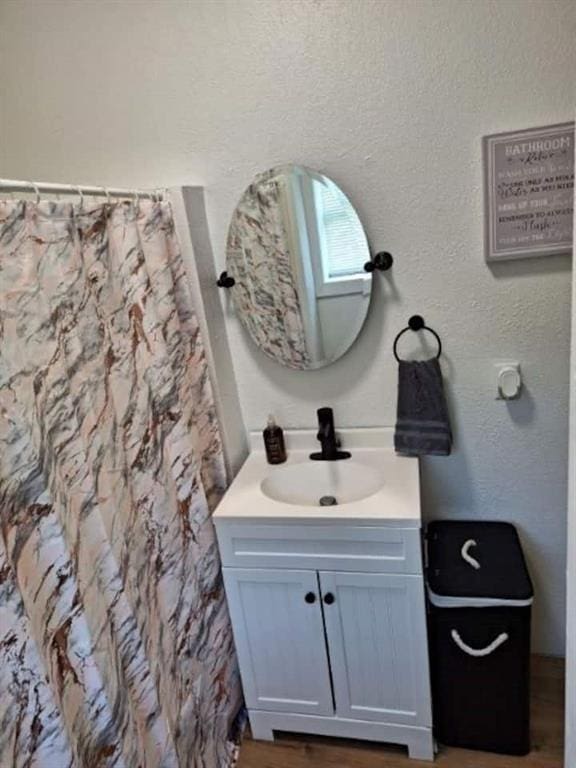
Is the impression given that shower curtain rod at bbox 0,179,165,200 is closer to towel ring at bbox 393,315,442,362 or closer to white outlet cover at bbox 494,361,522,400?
towel ring at bbox 393,315,442,362

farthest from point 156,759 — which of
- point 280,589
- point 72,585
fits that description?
point 72,585

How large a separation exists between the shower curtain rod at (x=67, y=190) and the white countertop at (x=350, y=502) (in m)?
0.86

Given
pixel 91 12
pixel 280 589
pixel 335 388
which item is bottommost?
pixel 280 589

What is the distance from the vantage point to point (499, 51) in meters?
1.44

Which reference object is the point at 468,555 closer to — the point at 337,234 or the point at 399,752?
the point at 399,752

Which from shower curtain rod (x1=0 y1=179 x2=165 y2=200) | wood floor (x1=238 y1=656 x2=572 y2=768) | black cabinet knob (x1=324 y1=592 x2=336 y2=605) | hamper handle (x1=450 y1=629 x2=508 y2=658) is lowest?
wood floor (x1=238 y1=656 x2=572 y2=768)

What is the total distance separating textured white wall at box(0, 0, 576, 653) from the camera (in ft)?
4.83

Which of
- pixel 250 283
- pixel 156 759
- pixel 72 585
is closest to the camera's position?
pixel 72 585

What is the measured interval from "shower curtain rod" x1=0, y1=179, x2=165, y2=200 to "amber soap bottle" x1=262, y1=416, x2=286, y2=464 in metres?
0.81

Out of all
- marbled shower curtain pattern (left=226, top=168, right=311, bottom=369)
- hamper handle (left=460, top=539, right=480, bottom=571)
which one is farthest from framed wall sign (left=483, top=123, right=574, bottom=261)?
hamper handle (left=460, top=539, right=480, bottom=571)

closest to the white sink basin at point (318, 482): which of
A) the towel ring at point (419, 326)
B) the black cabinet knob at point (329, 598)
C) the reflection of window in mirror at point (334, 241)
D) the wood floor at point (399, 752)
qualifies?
the black cabinet knob at point (329, 598)

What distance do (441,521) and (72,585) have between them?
123 centimetres

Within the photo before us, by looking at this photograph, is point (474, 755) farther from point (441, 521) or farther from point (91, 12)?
point (91, 12)

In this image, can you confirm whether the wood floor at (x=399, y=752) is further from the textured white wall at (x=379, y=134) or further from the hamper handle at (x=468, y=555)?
the hamper handle at (x=468, y=555)
